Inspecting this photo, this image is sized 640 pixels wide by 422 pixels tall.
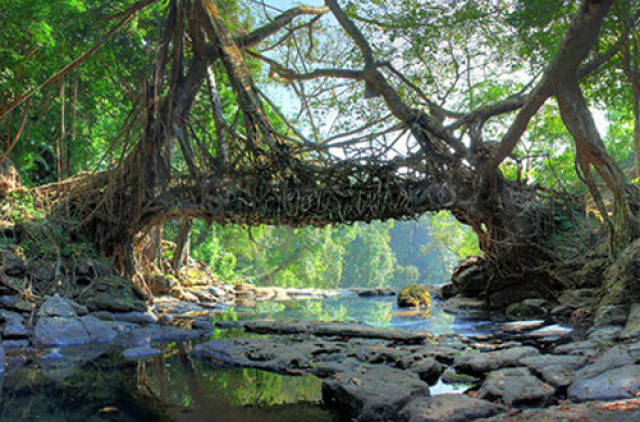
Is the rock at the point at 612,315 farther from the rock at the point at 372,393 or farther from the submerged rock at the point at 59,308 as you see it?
the submerged rock at the point at 59,308

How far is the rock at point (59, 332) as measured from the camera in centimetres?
552

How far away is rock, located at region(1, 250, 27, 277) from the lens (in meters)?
6.59

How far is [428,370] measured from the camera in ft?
12.9

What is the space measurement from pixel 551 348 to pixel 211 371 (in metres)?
3.30

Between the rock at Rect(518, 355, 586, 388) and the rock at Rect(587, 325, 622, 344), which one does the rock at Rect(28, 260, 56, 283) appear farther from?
the rock at Rect(587, 325, 622, 344)

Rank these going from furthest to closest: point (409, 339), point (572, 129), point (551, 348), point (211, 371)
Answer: point (572, 129)
point (409, 339)
point (551, 348)
point (211, 371)

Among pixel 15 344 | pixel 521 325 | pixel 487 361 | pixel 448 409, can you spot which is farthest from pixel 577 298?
pixel 15 344

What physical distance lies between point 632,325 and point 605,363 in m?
1.77

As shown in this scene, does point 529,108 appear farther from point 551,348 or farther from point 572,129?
point 551,348

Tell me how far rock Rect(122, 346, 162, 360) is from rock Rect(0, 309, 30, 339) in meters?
1.39

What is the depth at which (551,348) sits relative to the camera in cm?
474

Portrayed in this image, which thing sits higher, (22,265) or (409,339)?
(22,265)

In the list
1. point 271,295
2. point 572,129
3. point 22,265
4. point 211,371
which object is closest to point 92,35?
point 22,265

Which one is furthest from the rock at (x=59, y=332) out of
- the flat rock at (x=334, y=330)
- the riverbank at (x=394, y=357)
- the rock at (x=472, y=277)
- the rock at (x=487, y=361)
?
the rock at (x=472, y=277)
